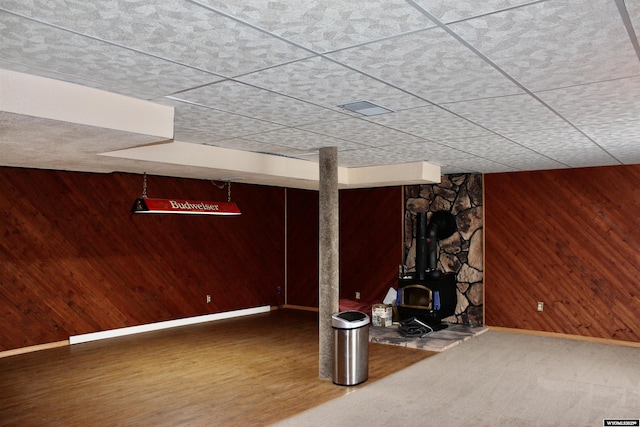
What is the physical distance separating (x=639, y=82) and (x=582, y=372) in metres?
3.81

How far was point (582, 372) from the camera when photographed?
5.86 metres

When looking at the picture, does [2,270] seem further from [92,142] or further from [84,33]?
[84,33]

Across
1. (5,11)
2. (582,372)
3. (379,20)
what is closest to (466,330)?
(582,372)

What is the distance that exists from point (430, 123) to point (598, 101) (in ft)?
4.43

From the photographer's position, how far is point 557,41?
2.56 metres

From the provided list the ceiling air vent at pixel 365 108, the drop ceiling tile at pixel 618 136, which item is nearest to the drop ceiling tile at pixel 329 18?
the ceiling air vent at pixel 365 108

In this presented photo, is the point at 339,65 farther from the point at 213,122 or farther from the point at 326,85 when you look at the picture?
the point at 213,122

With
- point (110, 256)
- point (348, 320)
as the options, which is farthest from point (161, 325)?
point (348, 320)

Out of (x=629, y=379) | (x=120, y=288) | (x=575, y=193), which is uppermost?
(x=575, y=193)

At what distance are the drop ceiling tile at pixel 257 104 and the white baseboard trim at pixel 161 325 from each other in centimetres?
486

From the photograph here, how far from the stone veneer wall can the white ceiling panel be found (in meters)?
3.33

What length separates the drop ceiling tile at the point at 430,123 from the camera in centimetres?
420

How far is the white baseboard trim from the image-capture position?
→ 7.41 meters

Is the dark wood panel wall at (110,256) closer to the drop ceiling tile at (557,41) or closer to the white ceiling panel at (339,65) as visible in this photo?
the white ceiling panel at (339,65)
